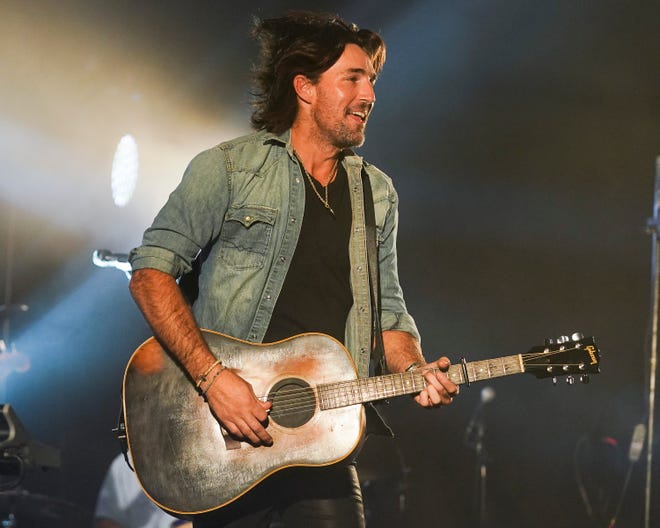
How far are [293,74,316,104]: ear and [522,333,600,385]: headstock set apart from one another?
1.45 metres

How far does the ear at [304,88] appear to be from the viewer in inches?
140

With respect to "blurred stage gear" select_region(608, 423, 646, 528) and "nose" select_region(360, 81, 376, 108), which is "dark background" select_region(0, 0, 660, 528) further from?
"nose" select_region(360, 81, 376, 108)

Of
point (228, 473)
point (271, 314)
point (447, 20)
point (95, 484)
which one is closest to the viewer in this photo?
point (228, 473)

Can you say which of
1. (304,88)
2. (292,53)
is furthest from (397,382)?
(292,53)

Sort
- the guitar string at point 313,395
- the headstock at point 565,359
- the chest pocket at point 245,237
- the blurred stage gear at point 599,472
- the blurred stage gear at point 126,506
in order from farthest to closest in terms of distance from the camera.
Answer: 1. the blurred stage gear at point 599,472
2. the blurred stage gear at point 126,506
3. the chest pocket at point 245,237
4. the headstock at point 565,359
5. the guitar string at point 313,395

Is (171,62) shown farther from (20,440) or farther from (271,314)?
(271,314)

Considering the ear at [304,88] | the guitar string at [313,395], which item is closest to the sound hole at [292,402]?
the guitar string at [313,395]

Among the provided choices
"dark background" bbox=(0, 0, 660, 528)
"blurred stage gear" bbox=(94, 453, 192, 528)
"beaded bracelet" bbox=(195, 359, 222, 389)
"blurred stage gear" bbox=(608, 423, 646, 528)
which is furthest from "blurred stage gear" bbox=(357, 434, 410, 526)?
"beaded bracelet" bbox=(195, 359, 222, 389)

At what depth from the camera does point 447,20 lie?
7.61m

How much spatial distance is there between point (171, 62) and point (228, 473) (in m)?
5.12

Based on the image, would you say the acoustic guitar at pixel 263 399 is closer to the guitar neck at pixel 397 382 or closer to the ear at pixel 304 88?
the guitar neck at pixel 397 382

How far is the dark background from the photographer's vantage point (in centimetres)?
706

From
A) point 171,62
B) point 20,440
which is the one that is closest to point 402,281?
point 171,62

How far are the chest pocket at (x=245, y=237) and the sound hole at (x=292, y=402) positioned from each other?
508 millimetres
